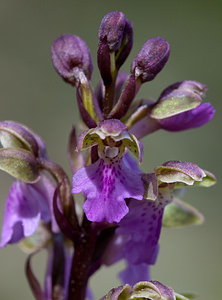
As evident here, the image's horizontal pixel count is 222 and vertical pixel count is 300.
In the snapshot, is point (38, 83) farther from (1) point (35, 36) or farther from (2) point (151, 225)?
(2) point (151, 225)

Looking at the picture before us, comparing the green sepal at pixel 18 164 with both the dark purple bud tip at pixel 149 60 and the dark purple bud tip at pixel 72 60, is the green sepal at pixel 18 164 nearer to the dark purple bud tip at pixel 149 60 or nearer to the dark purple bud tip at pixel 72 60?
the dark purple bud tip at pixel 72 60

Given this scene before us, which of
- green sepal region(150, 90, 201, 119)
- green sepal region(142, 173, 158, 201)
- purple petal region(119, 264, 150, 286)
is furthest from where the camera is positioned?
purple petal region(119, 264, 150, 286)

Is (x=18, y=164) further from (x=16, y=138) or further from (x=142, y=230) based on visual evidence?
(x=142, y=230)

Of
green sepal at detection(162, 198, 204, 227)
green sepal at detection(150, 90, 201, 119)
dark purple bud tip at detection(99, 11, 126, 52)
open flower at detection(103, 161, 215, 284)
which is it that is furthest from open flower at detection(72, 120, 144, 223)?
green sepal at detection(162, 198, 204, 227)

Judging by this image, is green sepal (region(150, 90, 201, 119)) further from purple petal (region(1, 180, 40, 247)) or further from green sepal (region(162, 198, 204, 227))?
purple petal (region(1, 180, 40, 247))

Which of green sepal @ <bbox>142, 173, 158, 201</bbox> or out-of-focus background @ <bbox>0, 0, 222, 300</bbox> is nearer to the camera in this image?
green sepal @ <bbox>142, 173, 158, 201</bbox>
